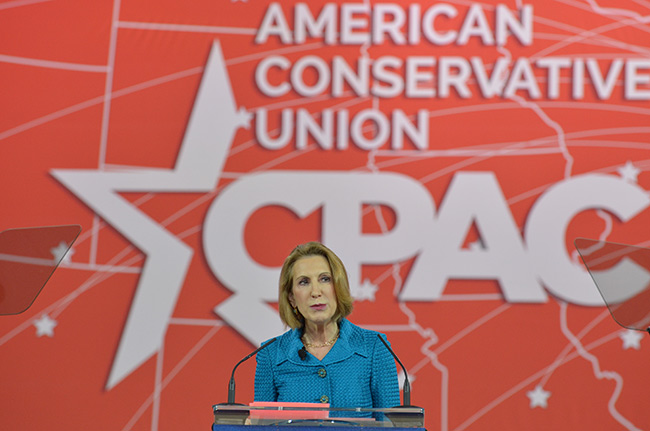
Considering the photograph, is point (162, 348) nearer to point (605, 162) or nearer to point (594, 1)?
point (605, 162)

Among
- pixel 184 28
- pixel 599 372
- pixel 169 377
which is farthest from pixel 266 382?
pixel 184 28

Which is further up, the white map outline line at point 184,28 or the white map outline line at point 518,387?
the white map outline line at point 184,28

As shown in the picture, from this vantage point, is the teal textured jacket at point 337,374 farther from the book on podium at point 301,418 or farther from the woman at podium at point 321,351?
the book on podium at point 301,418

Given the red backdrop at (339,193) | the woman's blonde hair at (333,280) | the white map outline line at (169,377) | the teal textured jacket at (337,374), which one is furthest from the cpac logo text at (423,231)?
the teal textured jacket at (337,374)

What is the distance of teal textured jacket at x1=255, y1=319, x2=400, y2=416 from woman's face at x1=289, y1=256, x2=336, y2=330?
87 mm

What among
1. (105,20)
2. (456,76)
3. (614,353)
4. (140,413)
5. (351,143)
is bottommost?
(140,413)

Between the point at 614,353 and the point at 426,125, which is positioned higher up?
the point at 426,125

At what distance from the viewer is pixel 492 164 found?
4.03m

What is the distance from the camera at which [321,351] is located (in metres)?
2.59

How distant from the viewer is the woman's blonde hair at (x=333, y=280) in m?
2.61

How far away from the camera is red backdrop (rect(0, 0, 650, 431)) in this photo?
3.96 meters

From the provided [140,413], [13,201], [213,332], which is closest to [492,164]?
[213,332]

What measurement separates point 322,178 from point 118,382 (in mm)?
1395

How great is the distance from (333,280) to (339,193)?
146 cm
